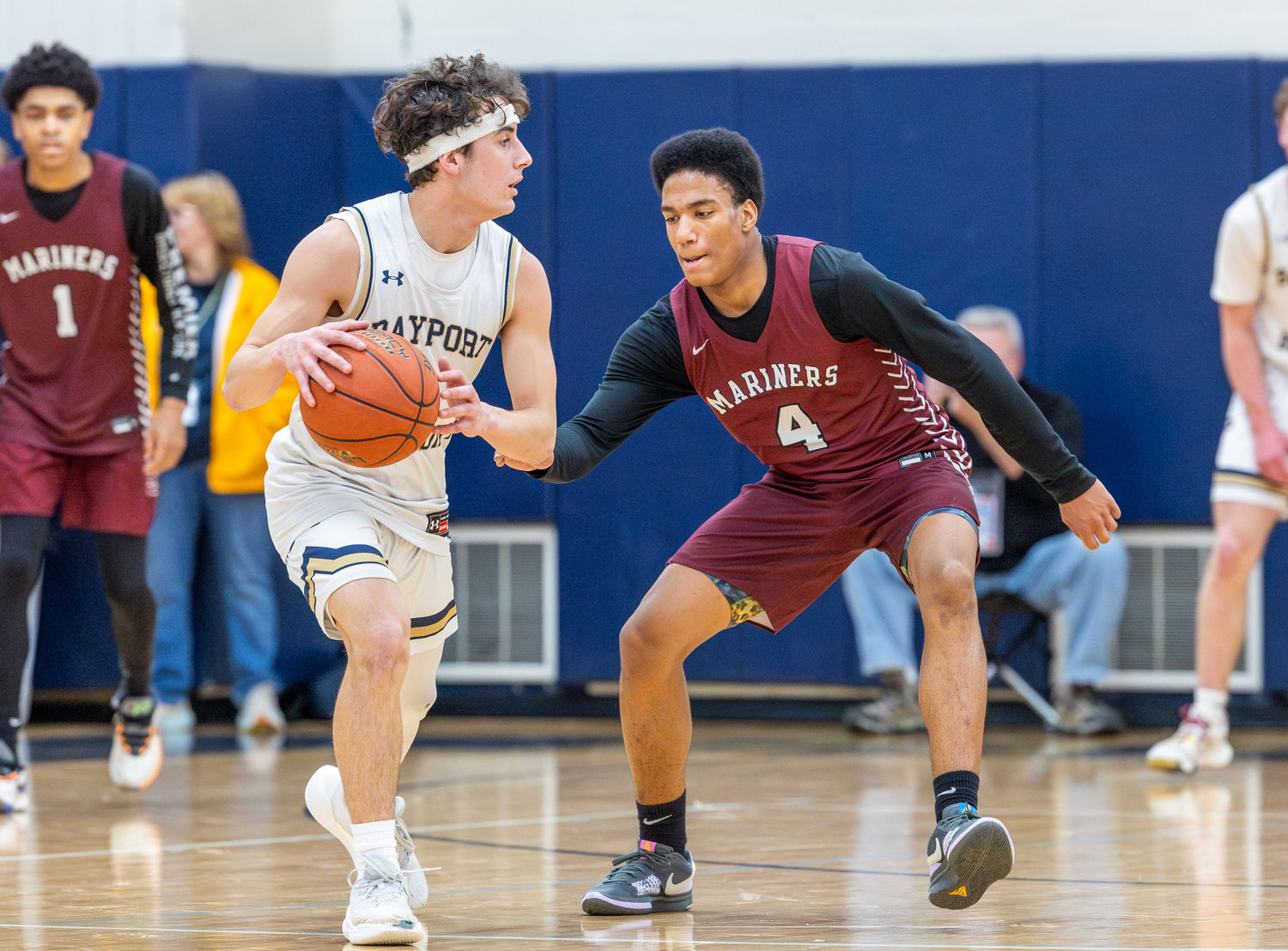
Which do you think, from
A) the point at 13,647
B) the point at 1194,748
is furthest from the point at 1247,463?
the point at 13,647

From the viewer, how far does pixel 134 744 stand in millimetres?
5965

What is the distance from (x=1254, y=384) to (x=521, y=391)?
3.37 m

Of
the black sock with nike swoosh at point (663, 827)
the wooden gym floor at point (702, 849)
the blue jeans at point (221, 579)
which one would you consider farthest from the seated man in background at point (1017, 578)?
the black sock with nike swoosh at point (663, 827)

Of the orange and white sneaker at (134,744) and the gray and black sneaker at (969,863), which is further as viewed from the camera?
the orange and white sneaker at (134,744)

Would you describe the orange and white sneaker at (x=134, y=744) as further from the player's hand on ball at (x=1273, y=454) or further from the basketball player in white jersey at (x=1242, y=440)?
the player's hand on ball at (x=1273, y=454)

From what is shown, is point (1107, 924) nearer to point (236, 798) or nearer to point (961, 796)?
point (961, 796)

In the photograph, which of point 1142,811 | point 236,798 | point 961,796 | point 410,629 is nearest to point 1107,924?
point 961,796

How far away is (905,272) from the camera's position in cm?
830

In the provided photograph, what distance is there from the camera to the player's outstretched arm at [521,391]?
366 cm

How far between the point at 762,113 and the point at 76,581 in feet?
12.4

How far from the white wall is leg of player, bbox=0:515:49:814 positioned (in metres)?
3.48

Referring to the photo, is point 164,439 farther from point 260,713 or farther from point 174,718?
point 174,718

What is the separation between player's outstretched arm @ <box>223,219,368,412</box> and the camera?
3561 mm

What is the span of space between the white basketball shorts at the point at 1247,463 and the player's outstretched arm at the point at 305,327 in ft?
11.9
